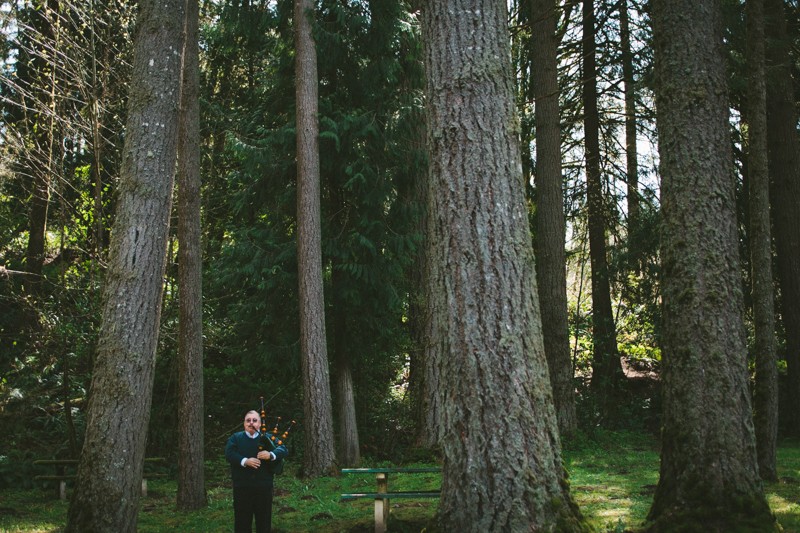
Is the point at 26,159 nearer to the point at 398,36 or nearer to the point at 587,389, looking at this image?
the point at 398,36

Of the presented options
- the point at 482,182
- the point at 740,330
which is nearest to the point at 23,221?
the point at 482,182

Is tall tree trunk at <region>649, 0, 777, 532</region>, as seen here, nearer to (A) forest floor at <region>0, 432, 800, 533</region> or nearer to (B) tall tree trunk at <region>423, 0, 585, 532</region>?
(A) forest floor at <region>0, 432, 800, 533</region>

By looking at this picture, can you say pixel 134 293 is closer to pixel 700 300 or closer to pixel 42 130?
pixel 700 300

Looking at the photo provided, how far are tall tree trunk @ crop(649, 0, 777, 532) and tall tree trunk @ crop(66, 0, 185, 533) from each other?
4.73 metres

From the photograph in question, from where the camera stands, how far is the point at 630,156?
691 inches

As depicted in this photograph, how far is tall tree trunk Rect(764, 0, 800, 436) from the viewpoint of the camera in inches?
618

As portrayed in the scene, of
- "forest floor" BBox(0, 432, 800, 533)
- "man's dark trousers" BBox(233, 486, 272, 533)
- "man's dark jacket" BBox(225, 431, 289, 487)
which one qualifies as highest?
"man's dark jacket" BBox(225, 431, 289, 487)

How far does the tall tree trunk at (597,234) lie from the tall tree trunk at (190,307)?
10395 millimetres

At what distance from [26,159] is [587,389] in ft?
43.9

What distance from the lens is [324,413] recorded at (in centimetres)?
1220

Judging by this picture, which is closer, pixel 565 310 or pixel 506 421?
pixel 506 421

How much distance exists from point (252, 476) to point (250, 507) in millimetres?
307

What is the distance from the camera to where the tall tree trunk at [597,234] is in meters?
17.1

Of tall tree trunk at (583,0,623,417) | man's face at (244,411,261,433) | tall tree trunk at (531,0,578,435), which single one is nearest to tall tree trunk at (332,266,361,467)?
tall tree trunk at (531,0,578,435)
